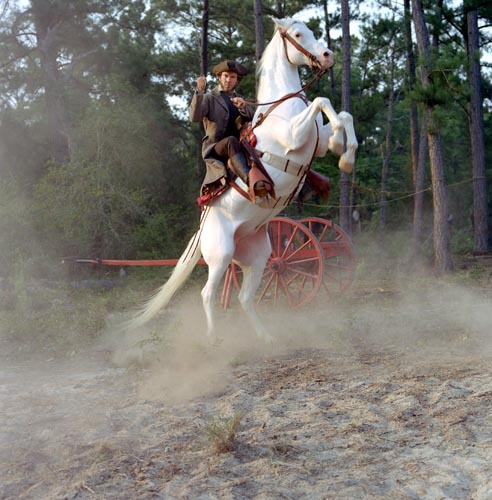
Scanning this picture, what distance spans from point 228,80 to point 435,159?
6.16 meters

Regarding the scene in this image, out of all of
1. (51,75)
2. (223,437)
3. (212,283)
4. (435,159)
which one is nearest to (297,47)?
(212,283)

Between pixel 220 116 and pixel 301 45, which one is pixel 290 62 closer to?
pixel 301 45

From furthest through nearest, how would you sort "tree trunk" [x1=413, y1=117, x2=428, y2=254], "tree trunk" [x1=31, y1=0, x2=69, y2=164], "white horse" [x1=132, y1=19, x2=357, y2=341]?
1. "tree trunk" [x1=31, y1=0, x2=69, y2=164]
2. "tree trunk" [x1=413, y1=117, x2=428, y2=254]
3. "white horse" [x1=132, y1=19, x2=357, y2=341]

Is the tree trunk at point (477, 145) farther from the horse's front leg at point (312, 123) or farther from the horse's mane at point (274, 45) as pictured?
the horse's front leg at point (312, 123)

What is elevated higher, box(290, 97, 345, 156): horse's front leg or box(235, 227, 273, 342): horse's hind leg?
box(290, 97, 345, 156): horse's front leg

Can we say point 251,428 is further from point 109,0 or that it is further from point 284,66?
point 109,0

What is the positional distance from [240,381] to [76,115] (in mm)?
12602

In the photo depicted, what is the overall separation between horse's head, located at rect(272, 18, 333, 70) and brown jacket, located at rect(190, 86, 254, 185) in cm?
78

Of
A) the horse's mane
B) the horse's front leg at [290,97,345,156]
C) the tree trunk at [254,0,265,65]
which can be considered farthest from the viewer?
the tree trunk at [254,0,265,65]

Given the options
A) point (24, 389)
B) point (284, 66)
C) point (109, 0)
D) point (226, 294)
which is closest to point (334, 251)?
point (226, 294)

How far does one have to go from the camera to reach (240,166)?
5.45 m

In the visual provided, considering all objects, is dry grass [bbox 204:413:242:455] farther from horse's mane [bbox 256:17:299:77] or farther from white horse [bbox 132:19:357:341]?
horse's mane [bbox 256:17:299:77]

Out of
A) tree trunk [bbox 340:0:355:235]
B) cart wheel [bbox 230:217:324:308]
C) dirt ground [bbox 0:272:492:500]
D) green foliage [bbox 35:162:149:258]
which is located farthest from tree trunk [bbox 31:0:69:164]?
dirt ground [bbox 0:272:492:500]

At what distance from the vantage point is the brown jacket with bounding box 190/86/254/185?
575cm
